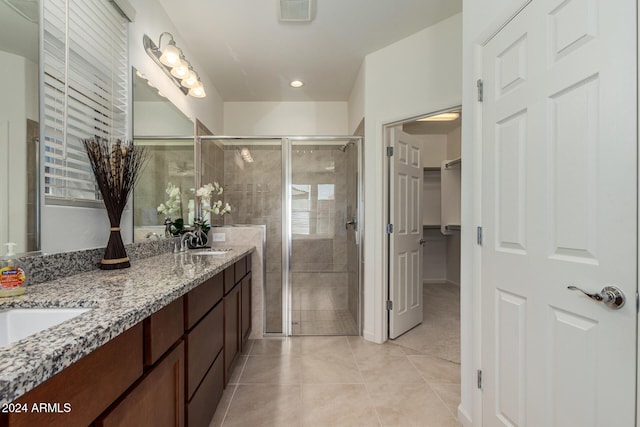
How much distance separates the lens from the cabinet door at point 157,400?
2.54ft

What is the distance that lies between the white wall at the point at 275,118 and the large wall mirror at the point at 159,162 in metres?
1.37

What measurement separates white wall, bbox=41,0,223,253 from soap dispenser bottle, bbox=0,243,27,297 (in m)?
0.18

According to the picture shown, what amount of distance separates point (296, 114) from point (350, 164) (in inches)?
51.3

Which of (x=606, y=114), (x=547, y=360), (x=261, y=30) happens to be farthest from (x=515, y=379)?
(x=261, y=30)

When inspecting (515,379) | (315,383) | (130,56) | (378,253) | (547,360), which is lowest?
(315,383)

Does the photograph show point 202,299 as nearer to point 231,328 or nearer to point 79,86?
point 231,328

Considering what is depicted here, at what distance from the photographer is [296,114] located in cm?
394

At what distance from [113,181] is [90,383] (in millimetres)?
1055

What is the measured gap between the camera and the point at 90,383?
2.16 feet

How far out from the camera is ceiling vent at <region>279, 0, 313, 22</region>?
210 cm

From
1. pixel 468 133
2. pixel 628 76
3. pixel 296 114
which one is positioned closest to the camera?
pixel 628 76

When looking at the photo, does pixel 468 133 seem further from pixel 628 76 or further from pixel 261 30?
pixel 261 30

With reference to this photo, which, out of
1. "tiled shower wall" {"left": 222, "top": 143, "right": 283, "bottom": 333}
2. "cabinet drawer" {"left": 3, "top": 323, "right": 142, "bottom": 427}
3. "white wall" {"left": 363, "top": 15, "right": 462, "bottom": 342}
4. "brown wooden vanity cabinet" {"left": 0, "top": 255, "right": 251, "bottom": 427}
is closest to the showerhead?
"white wall" {"left": 363, "top": 15, "right": 462, "bottom": 342}

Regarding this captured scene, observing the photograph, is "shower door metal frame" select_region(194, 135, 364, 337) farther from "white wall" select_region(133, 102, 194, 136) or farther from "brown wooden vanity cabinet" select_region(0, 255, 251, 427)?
"brown wooden vanity cabinet" select_region(0, 255, 251, 427)
